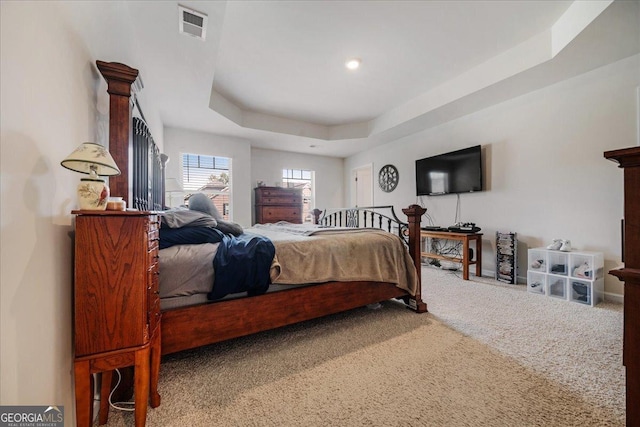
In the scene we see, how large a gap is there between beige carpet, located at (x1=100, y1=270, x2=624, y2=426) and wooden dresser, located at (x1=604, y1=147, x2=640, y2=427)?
49 centimetres

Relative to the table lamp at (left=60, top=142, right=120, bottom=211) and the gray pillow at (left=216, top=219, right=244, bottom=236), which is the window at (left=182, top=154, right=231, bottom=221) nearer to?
the gray pillow at (left=216, top=219, right=244, bottom=236)

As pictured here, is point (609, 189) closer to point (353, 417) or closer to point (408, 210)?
point (408, 210)

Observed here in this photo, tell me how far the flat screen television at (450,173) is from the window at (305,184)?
2.73 meters

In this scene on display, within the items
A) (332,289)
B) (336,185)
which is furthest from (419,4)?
(336,185)

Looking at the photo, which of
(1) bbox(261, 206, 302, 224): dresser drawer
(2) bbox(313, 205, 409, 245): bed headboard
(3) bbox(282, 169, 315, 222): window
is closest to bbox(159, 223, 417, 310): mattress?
(2) bbox(313, 205, 409, 245): bed headboard

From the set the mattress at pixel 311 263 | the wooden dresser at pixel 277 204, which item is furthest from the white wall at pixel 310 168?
the mattress at pixel 311 263

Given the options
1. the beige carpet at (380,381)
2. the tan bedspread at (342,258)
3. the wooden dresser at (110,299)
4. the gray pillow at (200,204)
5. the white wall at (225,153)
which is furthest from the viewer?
the white wall at (225,153)

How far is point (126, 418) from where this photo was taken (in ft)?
3.79

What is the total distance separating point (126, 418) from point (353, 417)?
1032 millimetres

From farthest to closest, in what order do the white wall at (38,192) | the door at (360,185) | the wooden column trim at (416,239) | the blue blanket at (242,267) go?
1. the door at (360,185)
2. the wooden column trim at (416,239)
3. the blue blanket at (242,267)
4. the white wall at (38,192)

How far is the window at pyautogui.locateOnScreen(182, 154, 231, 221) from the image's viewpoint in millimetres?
4840

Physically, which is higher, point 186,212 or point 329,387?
point 186,212

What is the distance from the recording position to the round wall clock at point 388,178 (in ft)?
17.5

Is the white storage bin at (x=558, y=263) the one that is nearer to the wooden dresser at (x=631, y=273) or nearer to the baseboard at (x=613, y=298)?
the baseboard at (x=613, y=298)
